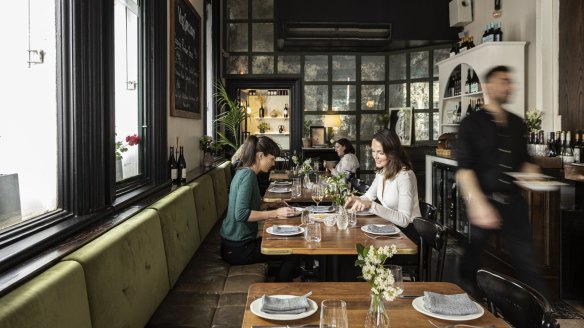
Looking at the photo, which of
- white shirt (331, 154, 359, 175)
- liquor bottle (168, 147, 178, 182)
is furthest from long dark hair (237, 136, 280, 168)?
white shirt (331, 154, 359, 175)

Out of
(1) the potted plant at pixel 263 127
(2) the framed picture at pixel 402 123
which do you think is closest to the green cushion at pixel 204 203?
(2) the framed picture at pixel 402 123

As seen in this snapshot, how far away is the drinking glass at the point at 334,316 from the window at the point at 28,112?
135 cm

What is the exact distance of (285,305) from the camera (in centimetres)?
177

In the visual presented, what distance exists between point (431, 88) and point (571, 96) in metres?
3.47

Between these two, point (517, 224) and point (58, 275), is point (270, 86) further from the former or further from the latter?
point (58, 275)

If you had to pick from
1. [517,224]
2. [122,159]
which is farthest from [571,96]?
[122,159]

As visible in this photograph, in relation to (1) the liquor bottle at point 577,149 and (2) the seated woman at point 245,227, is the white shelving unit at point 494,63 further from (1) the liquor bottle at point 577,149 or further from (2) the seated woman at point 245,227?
(2) the seated woman at point 245,227

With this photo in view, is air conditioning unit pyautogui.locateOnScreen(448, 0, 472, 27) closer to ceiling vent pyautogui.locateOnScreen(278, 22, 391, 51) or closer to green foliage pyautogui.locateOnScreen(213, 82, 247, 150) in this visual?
ceiling vent pyautogui.locateOnScreen(278, 22, 391, 51)

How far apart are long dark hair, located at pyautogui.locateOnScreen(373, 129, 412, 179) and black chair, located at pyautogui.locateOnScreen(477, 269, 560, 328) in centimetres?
194

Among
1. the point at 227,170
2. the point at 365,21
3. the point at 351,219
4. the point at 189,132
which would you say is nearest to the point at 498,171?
the point at 351,219

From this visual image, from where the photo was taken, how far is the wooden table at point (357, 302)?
1.69 m

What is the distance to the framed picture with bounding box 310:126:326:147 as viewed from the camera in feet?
29.6

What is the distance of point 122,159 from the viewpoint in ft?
11.7

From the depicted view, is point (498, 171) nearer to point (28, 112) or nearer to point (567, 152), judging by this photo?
point (567, 152)
